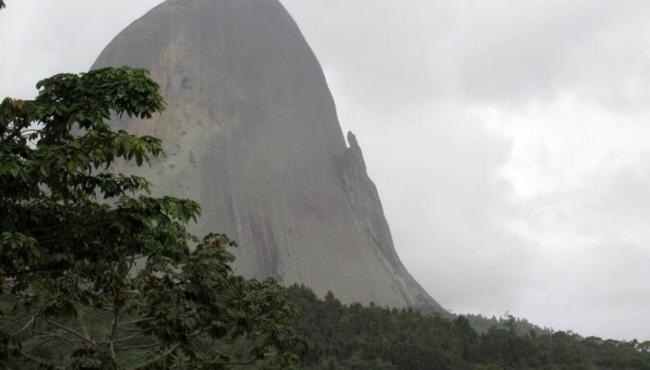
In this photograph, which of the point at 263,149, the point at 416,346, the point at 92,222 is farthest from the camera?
the point at 263,149

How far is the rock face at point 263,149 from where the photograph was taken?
58.7 meters

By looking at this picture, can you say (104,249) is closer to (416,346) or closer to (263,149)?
(416,346)

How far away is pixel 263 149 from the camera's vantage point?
64688 millimetres

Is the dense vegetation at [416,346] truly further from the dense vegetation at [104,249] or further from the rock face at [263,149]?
the dense vegetation at [104,249]

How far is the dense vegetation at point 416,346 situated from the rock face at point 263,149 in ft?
28.0

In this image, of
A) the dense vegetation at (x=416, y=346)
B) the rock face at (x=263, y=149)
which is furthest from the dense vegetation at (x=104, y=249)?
the rock face at (x=263, y=149)

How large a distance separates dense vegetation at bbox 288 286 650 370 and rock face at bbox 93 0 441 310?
854 centimetres

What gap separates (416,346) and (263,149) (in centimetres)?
2620

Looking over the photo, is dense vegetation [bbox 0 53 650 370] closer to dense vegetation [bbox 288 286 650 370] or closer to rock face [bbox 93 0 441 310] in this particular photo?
dense vegetation [bbox 288 286 650 370]

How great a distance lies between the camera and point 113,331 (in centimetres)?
884

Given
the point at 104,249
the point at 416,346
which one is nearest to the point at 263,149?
the point at 416,346

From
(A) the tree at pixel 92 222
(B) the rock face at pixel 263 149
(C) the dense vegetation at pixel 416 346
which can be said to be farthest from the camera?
(B) the rock face at pixel 263 149

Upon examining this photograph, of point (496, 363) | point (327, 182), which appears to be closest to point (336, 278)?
point (327, 182)

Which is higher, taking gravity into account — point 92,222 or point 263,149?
point 263,149
